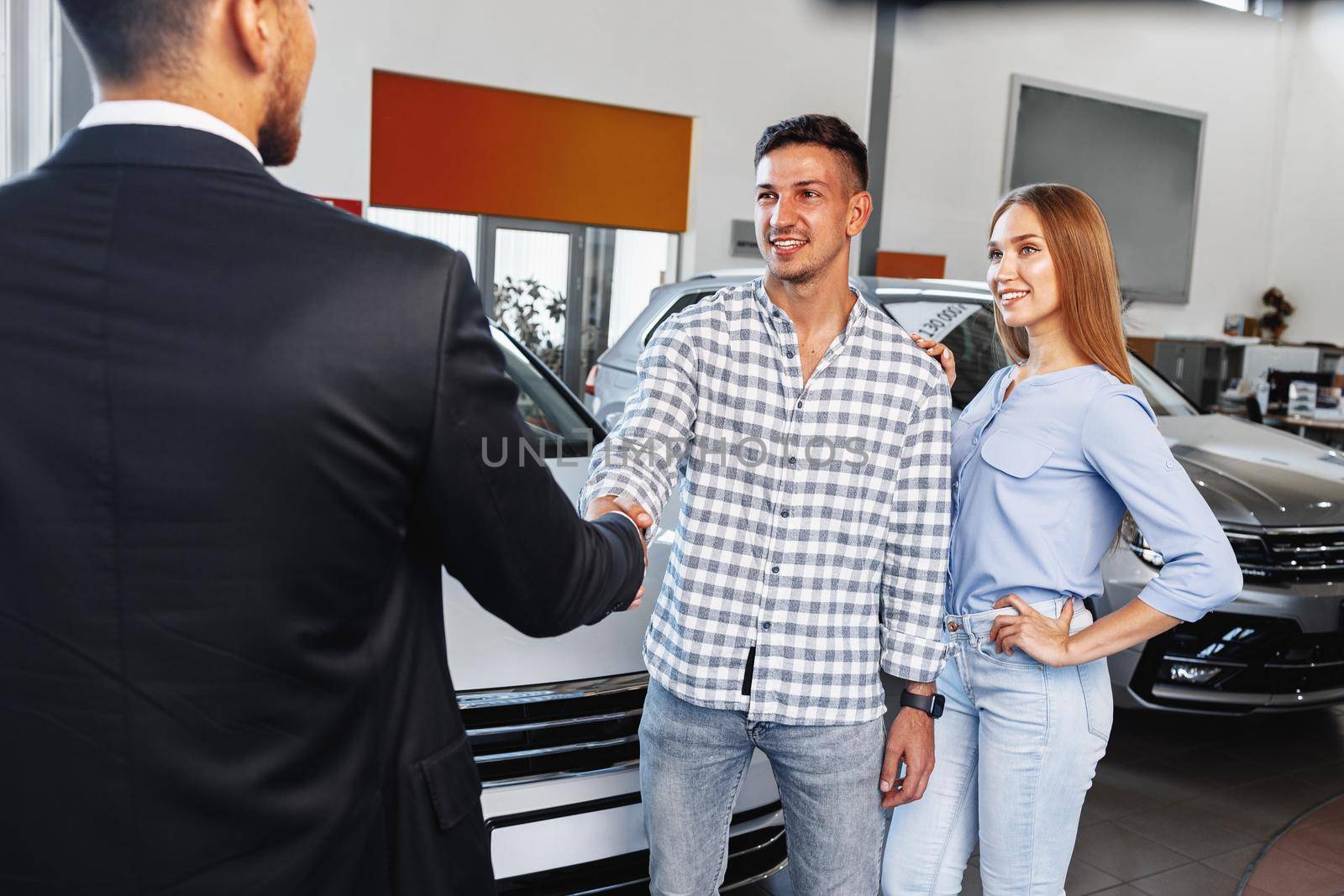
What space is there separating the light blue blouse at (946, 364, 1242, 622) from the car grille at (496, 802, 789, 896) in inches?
27.6

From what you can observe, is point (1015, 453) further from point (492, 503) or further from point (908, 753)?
point (492, 503)

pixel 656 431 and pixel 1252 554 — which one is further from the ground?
pixel 656 431

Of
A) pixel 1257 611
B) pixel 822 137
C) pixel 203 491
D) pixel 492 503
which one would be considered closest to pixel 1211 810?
pixel 1257 611

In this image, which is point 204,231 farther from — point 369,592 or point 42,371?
point 369,592

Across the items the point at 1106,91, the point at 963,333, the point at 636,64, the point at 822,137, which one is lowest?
the point at 963,333

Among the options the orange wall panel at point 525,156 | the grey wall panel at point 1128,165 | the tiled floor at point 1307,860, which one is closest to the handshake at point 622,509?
the tiled floor at point 1307,860

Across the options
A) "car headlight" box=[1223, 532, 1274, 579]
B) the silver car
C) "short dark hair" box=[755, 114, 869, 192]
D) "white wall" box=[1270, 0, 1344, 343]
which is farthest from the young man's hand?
"white wall" box=[1270, 0, 1344, 343]

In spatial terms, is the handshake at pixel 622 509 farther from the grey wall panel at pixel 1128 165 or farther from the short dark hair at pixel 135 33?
the grey wall panel at pixel 1128 165

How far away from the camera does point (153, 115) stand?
2.81 ft

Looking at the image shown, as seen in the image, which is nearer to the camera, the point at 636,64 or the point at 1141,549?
the point at 1141,549

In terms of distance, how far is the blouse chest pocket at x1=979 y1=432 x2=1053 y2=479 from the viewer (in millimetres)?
1694

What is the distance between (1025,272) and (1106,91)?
36.4 feet

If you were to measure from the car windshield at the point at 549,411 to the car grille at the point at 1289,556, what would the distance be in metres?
2.07

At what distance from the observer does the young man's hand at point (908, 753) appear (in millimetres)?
1699
